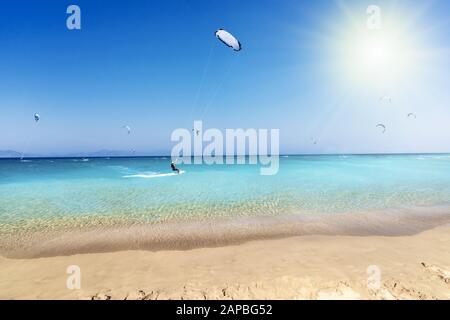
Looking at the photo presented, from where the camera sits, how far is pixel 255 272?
21.2ft

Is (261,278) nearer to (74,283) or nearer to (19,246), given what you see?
(74,283)

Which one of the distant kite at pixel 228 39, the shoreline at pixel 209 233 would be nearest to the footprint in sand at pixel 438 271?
the shoreline at pixel 209 233

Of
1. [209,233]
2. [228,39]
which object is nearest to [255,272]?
[209,233]

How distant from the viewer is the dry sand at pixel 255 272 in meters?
5.43

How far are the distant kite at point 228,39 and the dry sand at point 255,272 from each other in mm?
8664

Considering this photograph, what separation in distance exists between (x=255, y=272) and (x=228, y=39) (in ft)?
33.5

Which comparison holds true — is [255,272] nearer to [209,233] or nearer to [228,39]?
[209,233]

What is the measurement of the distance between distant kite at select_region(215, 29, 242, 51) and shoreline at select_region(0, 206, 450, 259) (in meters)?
7.76

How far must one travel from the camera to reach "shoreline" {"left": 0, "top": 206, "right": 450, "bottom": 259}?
335 inches

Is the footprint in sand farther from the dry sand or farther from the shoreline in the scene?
the shoreline

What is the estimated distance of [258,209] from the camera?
534 inches

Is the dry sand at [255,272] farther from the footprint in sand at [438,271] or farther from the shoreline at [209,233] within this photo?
the shoreline at [209,233]

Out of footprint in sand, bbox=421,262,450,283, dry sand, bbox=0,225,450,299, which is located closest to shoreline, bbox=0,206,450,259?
dry sand, bbox=0,225,450,299
